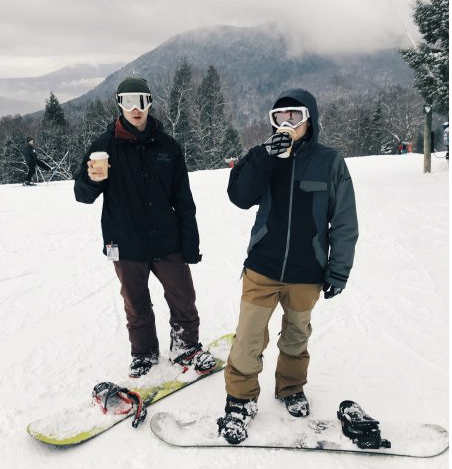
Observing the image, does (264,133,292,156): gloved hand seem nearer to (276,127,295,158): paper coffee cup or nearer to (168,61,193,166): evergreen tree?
(276,127,295,158): paper coffee cup

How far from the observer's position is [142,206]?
118 inches

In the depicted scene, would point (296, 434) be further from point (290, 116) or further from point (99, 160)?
point (99, 160)

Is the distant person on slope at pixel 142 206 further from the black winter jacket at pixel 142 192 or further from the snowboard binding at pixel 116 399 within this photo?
the snowboard binding at pixel 116 399

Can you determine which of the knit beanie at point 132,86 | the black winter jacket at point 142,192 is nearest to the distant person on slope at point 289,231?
the black winter jacket at point 142,192

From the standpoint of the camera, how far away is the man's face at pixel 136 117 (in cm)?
281

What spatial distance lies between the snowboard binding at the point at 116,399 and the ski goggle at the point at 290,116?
2.04 metres

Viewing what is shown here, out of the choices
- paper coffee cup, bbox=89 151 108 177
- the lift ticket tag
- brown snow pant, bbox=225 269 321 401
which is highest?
paper coffee cup, bbox=89 151 108 177

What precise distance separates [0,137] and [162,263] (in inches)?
2118

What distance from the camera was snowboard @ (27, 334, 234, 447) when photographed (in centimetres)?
260

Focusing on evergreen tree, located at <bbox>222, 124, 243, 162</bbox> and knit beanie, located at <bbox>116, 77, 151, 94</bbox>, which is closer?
knit beanie, located at <bbox>116, 77, 151, 94</bbox>

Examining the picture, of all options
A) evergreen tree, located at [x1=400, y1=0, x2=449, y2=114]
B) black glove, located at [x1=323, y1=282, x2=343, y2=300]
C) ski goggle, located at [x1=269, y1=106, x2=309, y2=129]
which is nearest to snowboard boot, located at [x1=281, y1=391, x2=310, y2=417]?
black glove, located at [x1=323, y1=282, x2=343, y2=300]

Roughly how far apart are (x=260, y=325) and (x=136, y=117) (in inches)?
64.4

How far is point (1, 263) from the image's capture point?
6203mm

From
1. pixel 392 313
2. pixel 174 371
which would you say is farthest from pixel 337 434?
pixel 392 313
